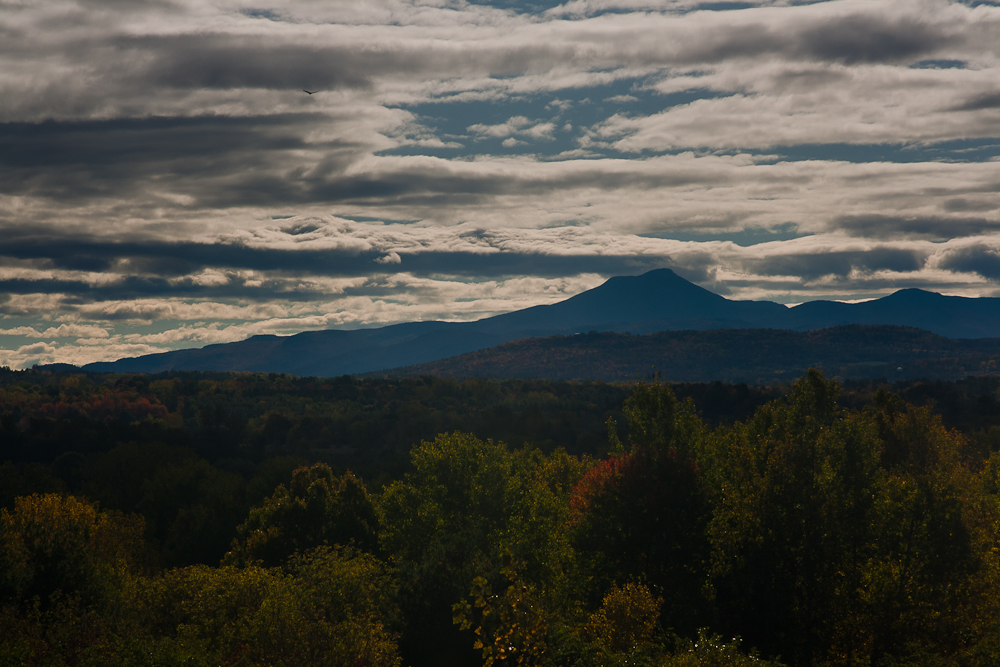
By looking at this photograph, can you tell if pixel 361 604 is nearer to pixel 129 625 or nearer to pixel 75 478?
pixel 129 625

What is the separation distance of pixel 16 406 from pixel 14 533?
178373 mm

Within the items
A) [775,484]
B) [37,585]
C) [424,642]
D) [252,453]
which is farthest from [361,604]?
[252,453]

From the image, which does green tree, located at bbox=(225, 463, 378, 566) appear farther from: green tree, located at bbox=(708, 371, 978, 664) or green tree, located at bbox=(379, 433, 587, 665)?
green tree, located at bbox=(708, 371, 978, 664)

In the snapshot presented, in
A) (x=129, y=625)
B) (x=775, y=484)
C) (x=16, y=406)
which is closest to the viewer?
(x=129, y=625)

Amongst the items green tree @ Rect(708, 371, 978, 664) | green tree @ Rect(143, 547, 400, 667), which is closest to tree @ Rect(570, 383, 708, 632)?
green tree @ Rect(708, 371, 978, 664)

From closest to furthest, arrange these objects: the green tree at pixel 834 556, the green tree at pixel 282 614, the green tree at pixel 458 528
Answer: the green tree at pixel 282 614 → the green tree at pixel 834 556 → the green tree at pixel 458 528

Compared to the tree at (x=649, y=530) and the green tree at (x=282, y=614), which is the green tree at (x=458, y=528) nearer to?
the green tree at (x=282, y=614)

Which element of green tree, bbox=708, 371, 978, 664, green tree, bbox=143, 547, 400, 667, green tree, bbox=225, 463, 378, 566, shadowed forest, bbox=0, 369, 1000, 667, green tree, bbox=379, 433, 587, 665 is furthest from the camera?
green tree, bbox=225, 463, 378, 566

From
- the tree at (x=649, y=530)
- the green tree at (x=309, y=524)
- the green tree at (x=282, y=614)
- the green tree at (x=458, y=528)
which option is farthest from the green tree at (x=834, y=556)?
the green tree at (x=309, y=524)

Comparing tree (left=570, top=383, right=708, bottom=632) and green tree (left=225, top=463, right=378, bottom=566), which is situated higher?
tree (left=570, top=383, right=708, bottom=632)

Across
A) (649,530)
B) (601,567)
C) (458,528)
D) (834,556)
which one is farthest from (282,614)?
(834,556)

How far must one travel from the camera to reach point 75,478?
103812 millimetres

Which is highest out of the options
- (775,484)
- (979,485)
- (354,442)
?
(775,484)

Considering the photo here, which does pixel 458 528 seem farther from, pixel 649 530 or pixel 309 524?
pixel 649 530
